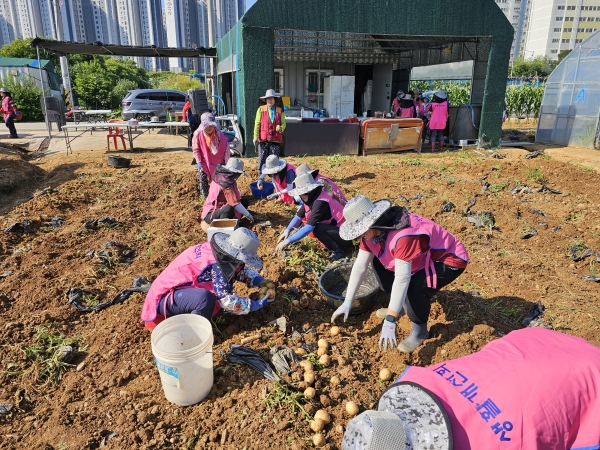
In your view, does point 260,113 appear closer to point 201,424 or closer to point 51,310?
point 51,310

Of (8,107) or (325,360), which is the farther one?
(8,107)

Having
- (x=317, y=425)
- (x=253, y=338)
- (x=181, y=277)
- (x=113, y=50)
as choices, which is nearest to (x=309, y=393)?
(x=317, y=425)

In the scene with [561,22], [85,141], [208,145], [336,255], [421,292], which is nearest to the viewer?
[421,292]

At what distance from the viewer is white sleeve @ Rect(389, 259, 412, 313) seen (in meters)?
2.83

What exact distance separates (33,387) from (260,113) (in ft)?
21.3

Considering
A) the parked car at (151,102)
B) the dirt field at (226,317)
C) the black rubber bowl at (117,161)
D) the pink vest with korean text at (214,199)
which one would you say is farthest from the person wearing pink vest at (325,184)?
the parked car at (151,102)

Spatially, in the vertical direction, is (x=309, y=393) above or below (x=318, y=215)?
below

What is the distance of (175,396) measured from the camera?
272 cm

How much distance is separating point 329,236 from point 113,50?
14149 mm

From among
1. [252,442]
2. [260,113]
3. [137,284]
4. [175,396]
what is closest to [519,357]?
[252,442]

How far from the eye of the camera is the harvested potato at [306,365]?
294cm

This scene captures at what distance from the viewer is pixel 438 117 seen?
12477 millimetres

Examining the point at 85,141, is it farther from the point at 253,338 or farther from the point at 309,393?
the point at 309,393

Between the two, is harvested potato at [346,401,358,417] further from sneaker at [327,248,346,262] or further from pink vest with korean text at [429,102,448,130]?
pink vest with korean text at [429,102,448,130]
